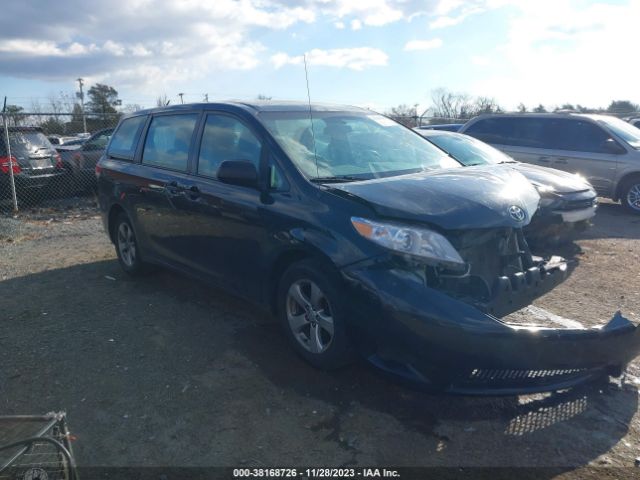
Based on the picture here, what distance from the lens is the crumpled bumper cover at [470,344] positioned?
2877 millimetres

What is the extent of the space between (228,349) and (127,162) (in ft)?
8.86

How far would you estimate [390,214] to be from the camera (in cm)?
326

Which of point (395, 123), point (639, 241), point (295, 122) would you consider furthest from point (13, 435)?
point (639, 241)

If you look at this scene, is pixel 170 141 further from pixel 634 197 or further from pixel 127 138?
pixel 634 197

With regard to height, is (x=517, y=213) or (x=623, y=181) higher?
(x=517, y=213)

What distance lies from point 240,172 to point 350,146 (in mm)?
943

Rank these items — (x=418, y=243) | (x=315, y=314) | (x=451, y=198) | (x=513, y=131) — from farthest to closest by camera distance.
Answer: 1. (x=513, y=131)
2. (x=315, y=314)
3. (x=451, y=198)
4. (x=418, y=243)

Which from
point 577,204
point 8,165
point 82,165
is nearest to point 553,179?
point 577,204

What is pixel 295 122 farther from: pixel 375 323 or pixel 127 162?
pixel 127 162

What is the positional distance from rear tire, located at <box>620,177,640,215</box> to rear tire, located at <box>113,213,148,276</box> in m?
8.51

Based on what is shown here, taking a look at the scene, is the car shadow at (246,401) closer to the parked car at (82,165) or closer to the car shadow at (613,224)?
the car shadow at (613,224)

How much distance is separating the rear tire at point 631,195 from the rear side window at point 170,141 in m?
8.35

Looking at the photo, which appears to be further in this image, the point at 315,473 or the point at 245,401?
the point at 245,401

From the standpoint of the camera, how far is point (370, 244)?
128 inches
